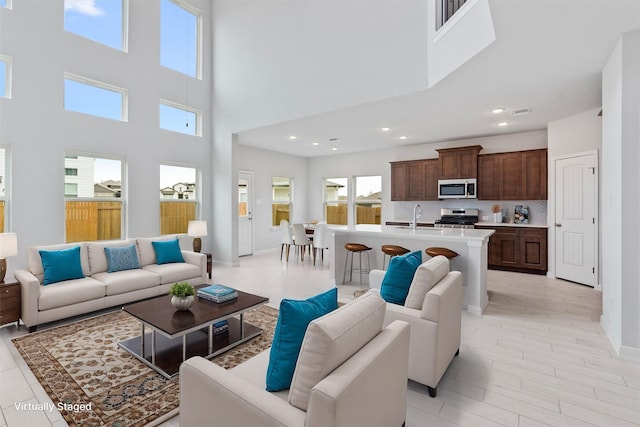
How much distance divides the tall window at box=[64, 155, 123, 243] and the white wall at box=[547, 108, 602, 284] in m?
7.68

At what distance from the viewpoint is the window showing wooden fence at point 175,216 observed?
6.06 metres

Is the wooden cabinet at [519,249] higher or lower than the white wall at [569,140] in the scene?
lower

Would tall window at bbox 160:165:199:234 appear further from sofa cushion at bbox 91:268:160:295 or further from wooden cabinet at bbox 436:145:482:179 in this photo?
wooden cabinet at bbox 436:145:482:179

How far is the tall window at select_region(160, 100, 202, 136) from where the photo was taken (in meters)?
6.05

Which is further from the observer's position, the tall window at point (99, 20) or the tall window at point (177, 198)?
the tall window at point (177, 198)

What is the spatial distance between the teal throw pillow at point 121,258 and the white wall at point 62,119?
4.09ft

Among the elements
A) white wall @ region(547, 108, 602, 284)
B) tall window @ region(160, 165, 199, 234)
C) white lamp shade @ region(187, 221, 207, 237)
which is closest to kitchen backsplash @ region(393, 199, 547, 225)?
white wall @ region(547, 108, 602, 284)

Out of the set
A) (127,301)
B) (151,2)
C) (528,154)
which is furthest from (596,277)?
(151,2)

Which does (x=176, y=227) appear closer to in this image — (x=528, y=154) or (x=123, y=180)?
(x=123, y=180)

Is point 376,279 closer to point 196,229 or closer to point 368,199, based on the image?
point 196,229

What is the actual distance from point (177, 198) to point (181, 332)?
180 inches

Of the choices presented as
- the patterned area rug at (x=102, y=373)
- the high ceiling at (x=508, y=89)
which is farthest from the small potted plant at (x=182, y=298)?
the high ceiling at (x=508, y=89)

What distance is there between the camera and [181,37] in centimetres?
645

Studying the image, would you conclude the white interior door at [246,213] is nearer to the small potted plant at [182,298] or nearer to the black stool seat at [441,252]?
the black stool seat at [441,252]
